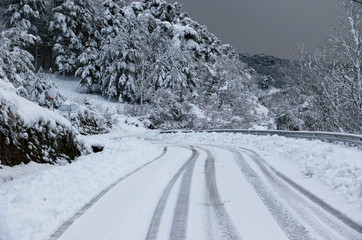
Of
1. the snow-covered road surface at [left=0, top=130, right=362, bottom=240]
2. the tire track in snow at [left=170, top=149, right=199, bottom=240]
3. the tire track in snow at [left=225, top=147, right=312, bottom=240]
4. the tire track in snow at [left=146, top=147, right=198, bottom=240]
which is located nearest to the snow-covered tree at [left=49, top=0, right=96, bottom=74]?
the snow-covered road surface at [left=0, top=130, right=362, bottom=240]

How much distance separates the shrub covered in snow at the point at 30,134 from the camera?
27.8ft

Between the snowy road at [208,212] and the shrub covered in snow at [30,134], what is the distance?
3.41 metres

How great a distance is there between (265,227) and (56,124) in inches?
366

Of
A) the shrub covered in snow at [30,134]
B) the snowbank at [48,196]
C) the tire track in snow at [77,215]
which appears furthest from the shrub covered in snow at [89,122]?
the tire track in snow at [77,215]

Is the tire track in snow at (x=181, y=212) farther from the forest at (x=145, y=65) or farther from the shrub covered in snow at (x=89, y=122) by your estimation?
the forest at (x=145, y=65)

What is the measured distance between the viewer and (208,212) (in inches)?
203

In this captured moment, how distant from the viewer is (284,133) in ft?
59.0

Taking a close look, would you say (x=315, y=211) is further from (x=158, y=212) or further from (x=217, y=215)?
(x=158, y=212)

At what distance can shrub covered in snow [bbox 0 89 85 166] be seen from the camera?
8469mm

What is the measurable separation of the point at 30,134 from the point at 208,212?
7041 mm

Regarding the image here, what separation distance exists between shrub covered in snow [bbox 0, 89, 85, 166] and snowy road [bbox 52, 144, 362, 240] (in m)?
3.41

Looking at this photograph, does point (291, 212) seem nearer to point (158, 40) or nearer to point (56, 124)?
point (56, 124)

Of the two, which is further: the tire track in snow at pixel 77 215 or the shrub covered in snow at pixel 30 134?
the shrub covered in snow at pixel 30 134

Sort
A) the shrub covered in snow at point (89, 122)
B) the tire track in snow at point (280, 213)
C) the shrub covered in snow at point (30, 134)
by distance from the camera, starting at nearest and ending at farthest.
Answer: the tire track in snow at point (280, 213) < the shrub covered in snow at point (30, 134) < the shrub covered in snow at point (89, 122)
